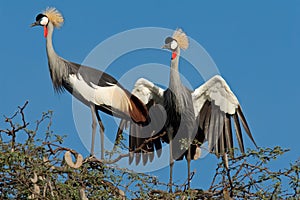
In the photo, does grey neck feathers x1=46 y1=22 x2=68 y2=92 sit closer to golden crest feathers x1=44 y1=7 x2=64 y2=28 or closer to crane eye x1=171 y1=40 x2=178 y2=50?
Answer: golden crest feathers x1=44 y1=7 x2=64 y2=28

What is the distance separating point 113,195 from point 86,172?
0.89ft

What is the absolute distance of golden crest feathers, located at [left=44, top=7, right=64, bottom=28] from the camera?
8789 mm

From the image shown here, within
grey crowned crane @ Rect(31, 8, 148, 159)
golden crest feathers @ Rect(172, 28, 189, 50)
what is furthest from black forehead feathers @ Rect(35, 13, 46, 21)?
golden crest feathers @ Rect(172, 28, 189, 50)

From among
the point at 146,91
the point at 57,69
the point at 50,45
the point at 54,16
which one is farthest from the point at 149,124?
the point at 54,16

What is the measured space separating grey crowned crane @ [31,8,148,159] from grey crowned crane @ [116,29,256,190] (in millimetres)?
235

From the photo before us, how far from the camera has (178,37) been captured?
Result: 871 centimetres

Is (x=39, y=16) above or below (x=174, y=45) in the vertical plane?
above

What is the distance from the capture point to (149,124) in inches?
340

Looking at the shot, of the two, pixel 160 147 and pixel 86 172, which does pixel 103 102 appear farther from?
pixel 86 172

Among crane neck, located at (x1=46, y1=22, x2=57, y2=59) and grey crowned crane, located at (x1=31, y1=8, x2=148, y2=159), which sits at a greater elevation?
crane neck, located at (x1=46, y1=22, x2=57, y2=59)

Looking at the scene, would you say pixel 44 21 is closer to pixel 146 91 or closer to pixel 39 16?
pixel 39 16

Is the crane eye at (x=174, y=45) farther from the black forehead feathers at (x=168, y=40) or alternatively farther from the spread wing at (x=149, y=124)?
the spread wing at (x=149, y=124)

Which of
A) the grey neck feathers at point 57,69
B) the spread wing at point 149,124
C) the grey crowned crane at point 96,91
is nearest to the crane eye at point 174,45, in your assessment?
the spread wing at point 149,124

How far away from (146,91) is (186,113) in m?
0.47
